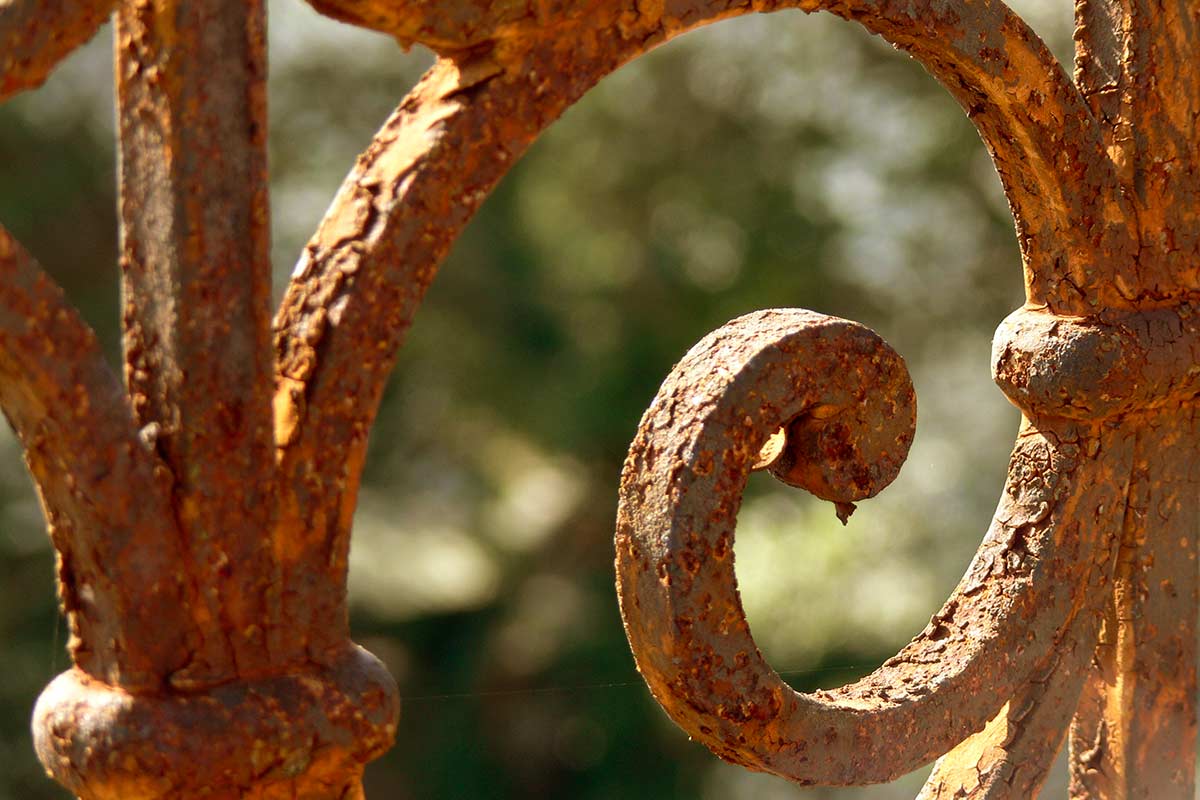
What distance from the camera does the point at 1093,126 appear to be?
615 mm

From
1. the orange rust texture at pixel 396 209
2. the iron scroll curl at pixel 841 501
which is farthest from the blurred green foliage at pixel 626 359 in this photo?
the orange rust texture at pixel 396 209

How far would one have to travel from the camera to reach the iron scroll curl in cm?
49

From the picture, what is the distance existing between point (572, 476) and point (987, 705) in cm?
263

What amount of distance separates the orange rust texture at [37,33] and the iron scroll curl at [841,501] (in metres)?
0.24

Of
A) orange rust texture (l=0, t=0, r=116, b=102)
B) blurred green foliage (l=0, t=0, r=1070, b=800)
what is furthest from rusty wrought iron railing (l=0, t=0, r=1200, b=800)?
blurred green foliage (l=0, t=0, r=1070, b=800)

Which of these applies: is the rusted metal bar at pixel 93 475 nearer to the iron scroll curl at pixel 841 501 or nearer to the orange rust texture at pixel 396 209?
the orange rust texture at pixel 396 209

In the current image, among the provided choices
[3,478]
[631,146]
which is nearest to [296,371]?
[3,478]

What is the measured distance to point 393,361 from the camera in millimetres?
409

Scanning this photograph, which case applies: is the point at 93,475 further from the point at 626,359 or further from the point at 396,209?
the point at 626,359

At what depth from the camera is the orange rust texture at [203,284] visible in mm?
374

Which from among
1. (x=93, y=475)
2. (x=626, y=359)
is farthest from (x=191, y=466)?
(x=626, y=359)

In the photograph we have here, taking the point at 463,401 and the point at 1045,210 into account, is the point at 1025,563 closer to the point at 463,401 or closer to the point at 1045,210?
the point at 1045,210

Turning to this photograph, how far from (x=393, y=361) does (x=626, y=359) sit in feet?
9.08

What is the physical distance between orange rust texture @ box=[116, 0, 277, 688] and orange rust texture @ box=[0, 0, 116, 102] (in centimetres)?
1
